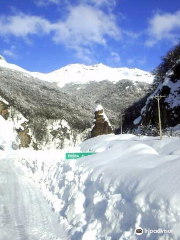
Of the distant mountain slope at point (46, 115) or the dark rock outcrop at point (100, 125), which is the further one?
the distant mountain slope at point (46, 115)

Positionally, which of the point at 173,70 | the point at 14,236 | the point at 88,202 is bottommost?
the point at 14,236

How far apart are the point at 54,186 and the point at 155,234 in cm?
838

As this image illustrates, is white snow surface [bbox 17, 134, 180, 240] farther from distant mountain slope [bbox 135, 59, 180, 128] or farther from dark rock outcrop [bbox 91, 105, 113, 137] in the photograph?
dark rock outcrop [bbox 91, 105, 113, 137]

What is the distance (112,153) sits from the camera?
1478cm

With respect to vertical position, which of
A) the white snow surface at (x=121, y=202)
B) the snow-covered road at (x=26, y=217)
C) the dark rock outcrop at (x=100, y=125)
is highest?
the dark rock outcrop at (x=100, y=125)

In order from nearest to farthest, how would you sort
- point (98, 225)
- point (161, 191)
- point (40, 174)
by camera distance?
→ point (161, 191) < point (98, 225) < point (40, 174)

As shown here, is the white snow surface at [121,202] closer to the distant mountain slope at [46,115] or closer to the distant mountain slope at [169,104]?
the distant mountain slope at [169,104]

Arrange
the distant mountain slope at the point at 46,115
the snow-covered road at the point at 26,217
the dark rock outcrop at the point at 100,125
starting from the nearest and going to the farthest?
the snow-covered road at the point at 26,217 < the dark rock outcrop at the point at 100,125 < the distant mountain slope at the point at 46,115

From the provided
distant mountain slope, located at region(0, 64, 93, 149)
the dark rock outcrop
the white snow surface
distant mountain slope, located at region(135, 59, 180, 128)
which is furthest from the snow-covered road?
distant mountain slope, located at region(0, 64, 93, 149)

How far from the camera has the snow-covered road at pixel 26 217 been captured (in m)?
8.11

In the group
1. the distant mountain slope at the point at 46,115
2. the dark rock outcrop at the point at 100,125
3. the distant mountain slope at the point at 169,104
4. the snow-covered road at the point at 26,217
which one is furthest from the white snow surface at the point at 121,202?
the distant mountain slope at the point at 46,115

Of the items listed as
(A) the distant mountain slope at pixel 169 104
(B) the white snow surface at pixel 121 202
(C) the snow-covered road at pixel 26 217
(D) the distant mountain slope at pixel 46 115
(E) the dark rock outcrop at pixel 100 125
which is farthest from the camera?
(D) the distant mountain slope at pixel 46 115

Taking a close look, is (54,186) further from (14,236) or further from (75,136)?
(75,136)

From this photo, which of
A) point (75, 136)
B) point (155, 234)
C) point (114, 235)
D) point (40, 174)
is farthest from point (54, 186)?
point (75, 136)
